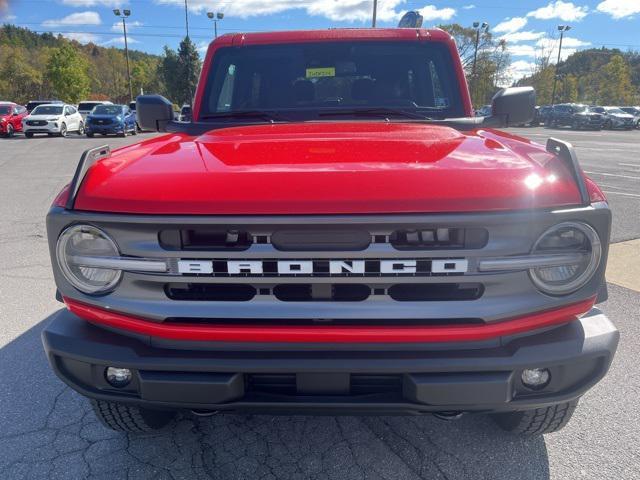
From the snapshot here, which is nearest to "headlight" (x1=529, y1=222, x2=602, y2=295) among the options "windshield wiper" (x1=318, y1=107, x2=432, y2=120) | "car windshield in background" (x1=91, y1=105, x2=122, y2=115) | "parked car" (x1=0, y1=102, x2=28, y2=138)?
"windshield wiper" (x1=318, y1=107, x2=432, y2=120)

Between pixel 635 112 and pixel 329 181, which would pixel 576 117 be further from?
pixel 329 181

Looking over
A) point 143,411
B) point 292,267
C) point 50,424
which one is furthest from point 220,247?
point 50,424

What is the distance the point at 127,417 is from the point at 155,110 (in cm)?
200

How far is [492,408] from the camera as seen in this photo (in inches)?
71.1

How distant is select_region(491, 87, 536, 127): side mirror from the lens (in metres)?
3.20

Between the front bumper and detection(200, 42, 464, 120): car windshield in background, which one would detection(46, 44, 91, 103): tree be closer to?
detection(200, 42, 464, 120): car windshield in background

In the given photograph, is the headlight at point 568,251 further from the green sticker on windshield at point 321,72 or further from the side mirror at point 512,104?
the green sticker on windshield at point 321,72

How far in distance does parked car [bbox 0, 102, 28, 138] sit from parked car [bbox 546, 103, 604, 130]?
34363 mm


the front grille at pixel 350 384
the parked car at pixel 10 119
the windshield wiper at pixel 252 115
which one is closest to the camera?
the front grille at pixel 350 384

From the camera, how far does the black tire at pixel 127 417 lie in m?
2.28

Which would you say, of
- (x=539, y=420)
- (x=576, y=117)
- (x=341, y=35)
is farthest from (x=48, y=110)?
(x=576, y=117)

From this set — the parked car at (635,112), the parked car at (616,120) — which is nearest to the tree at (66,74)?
the parked car at (616,120)

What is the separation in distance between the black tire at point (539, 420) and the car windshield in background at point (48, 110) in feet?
87.4

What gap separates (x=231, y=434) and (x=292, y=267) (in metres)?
1.23
